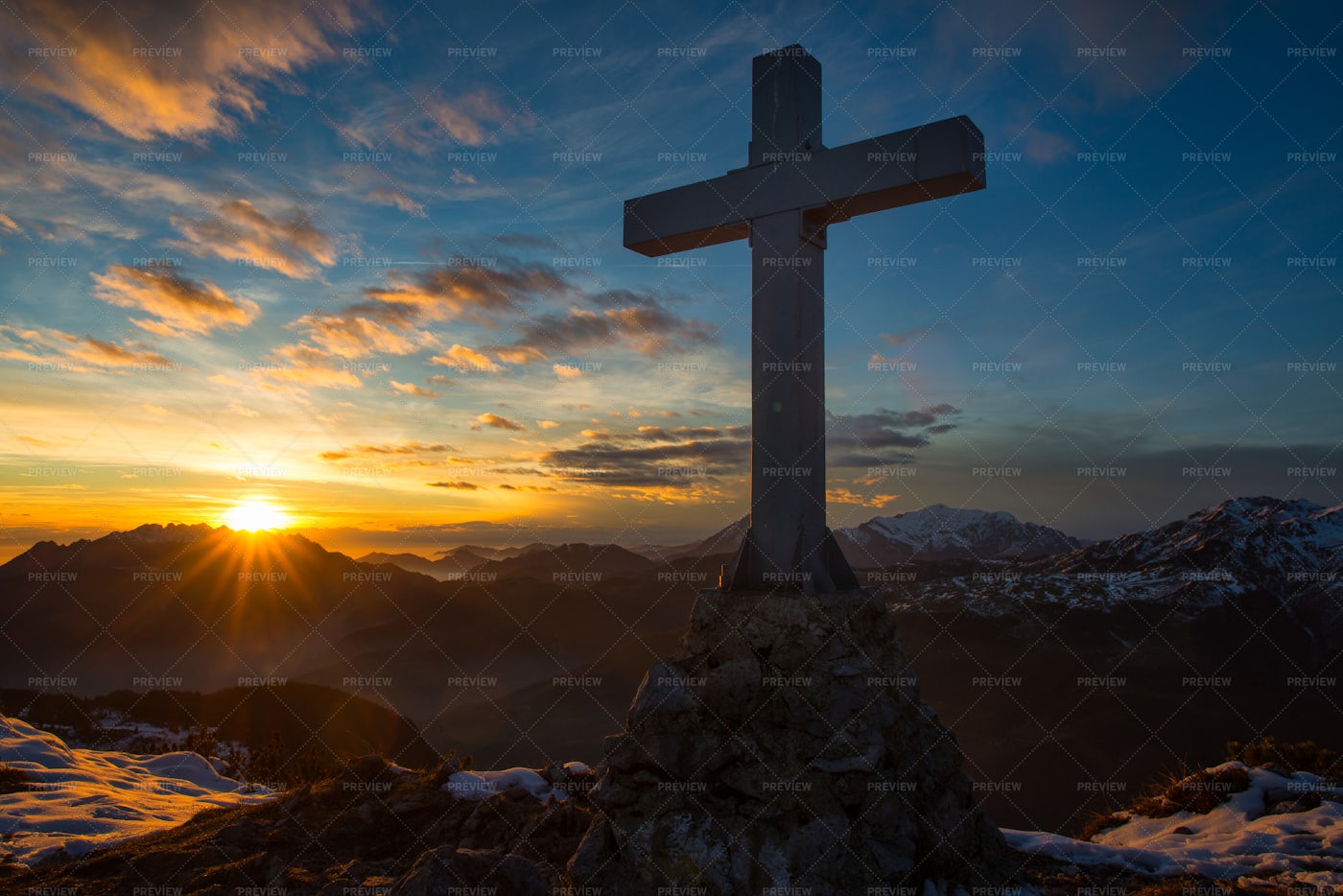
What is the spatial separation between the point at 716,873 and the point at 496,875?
6.15 feet

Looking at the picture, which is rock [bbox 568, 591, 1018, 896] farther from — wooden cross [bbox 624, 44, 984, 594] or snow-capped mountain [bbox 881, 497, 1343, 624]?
snow-capped mountain [bbox 881, 497, 1343, 624]

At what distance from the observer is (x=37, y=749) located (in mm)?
11609

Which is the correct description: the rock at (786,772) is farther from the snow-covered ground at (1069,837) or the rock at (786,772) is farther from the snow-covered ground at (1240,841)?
the snow-covered ground at (1069,837)

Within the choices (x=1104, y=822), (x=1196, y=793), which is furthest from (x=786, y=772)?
(x=1196, y=793)

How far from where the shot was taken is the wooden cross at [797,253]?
22.0ft

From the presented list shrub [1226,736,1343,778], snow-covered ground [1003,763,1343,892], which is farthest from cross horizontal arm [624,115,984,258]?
shrub [1226,736,1343,778]

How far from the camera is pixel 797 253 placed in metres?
7.00

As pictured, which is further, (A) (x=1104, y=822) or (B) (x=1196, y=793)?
(A) (x=1104, y=822)

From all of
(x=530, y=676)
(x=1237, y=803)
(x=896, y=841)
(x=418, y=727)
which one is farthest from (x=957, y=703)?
(x=896, y=841)

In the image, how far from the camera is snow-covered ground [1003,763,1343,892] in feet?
21.9

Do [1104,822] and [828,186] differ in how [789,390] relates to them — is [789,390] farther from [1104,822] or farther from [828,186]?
[1104,822]

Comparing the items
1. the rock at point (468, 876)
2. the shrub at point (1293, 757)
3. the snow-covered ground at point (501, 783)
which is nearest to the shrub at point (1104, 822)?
the shrub at point (1293, 757)

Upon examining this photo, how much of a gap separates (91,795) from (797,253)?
11.7 meters

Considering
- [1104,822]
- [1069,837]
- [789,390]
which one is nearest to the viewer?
[789,390]
